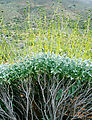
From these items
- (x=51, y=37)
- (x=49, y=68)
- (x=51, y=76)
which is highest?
(x=51, y=37)

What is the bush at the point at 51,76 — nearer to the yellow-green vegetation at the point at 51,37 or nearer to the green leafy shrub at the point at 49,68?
the green leafy shrub at the point at 49,68

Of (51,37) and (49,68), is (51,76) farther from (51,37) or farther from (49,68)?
(51,37)

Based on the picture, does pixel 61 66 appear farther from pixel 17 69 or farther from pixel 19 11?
pixel 19 11

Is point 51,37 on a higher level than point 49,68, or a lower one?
higher

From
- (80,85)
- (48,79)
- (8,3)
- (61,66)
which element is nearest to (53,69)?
(61,66)

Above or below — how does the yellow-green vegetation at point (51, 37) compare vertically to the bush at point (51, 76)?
above

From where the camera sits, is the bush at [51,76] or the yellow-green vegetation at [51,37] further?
the yellow-green vegetation at [51,37]

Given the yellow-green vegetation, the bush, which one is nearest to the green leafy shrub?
the bush

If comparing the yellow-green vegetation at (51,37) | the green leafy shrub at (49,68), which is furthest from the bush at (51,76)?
the yellow-green vegetation at (51,37)

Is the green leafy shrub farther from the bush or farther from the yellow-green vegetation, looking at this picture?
the yellow-green vegetation

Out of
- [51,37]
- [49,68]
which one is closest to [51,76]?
[49,68]

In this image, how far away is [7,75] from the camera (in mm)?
2963

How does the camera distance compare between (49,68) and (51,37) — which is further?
(51,37)

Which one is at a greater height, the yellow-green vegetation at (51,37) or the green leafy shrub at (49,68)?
the yellow-green vegetation at (51,37)
